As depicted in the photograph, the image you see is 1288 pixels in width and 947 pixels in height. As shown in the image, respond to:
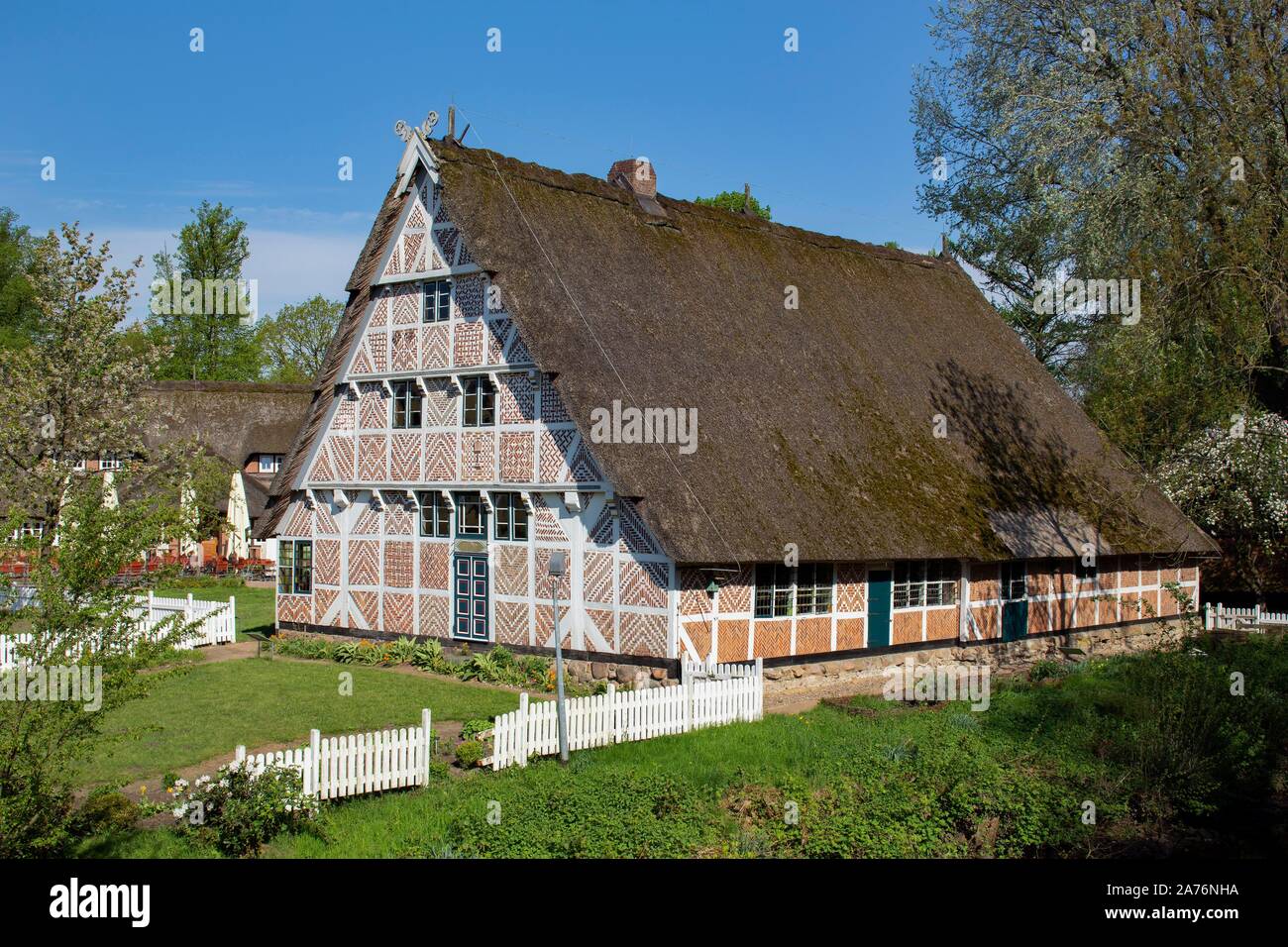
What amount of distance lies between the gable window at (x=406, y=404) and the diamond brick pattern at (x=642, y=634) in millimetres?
6745

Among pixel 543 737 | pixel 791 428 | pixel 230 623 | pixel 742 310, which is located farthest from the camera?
pixel 230 623

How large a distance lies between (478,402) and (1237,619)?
20.3 m

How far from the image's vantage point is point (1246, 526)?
102 ft

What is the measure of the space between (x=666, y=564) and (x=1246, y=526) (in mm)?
19197

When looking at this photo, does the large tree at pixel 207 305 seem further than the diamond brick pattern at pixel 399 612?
Yes

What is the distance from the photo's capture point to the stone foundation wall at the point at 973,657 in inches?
835

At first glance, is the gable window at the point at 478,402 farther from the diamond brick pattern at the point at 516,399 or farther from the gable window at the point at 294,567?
the gable window at the point at 294,567

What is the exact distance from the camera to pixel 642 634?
20109 millimetres

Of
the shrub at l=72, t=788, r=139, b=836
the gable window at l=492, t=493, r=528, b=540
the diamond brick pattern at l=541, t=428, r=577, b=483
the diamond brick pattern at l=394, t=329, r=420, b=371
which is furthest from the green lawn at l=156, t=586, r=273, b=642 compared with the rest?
the shrub at l=72, t=788, r=139, b=836

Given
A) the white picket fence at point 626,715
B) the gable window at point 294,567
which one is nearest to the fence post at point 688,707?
the white picket fence at point 626,715

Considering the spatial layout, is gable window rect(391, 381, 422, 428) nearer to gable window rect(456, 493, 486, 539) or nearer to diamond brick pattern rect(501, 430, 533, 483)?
gable window rect(456, 493, 486, 539)
